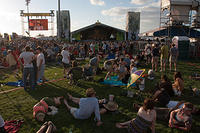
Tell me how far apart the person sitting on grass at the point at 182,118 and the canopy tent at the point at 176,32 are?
1562cm

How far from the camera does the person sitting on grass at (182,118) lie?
13.6ft

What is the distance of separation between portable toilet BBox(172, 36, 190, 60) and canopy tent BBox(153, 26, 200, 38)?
9.12ft

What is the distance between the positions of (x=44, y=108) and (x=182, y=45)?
15.3 meters

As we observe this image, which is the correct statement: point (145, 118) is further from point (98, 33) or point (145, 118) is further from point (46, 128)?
point (98, 33)

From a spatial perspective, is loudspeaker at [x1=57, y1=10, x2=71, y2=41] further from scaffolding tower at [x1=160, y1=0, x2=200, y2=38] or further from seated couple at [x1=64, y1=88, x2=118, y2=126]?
seated couple at [x1=64, y1=88, x2=118, y2=126]

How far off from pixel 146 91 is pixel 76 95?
307 centimetres

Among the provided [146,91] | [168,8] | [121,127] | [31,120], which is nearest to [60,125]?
[31,120]

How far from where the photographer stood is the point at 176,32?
1952cm

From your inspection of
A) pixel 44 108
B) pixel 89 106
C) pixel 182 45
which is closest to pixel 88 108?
pixel 89 106

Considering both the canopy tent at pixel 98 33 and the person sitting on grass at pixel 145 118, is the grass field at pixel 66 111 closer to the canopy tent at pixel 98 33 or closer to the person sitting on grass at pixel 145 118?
the person sitting on grass at pixel 145 118

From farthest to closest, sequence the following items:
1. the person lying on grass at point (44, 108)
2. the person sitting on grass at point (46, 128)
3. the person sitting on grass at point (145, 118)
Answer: the person lying on grass at point (44, 108), the person sitting on grass at point (46, 128), the person sitting on grass at point (145, 118)

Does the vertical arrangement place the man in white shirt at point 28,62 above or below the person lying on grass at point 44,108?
above

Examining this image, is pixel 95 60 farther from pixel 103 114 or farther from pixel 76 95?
pixel 103 114

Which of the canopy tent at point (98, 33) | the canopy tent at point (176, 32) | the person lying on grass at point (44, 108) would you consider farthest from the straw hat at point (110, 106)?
the canopy tent at point (98, 33)
